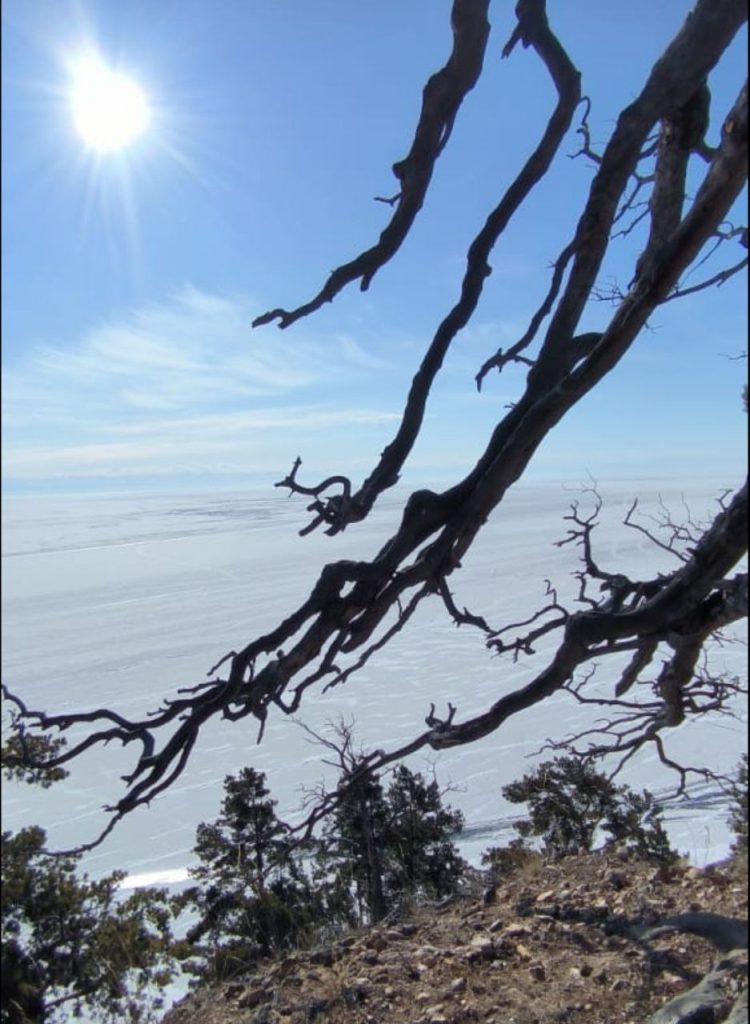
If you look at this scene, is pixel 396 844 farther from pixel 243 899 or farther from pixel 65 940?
pixel 65 940

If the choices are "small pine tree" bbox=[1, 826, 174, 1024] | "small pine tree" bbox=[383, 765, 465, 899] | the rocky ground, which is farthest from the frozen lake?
"small pine tree" bbox=[1, 826, 174, 1024]

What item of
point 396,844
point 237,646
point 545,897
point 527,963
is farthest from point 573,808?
point 237,646

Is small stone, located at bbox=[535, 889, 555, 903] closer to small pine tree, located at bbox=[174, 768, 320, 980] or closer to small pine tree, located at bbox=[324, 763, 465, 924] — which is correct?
small pine tree, located at bbox=[174, 768, 320, 980]

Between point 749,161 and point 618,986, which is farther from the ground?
point 749,161

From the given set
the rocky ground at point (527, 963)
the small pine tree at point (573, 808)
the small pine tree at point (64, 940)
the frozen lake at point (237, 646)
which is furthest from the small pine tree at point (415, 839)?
the rocky ground at point (527, 963)

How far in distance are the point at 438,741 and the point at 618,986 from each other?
1776 millimetres

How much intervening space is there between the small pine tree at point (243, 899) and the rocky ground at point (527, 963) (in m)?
1.00

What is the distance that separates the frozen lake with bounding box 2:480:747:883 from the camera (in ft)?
46.9

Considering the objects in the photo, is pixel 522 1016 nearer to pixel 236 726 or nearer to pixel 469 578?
pixel 236 726

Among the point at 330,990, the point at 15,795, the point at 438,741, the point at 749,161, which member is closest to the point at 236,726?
the point at 15,795

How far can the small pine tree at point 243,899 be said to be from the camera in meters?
6.07

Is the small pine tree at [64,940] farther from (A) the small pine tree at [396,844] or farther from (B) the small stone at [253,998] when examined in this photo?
(B) the small stone at [253,998]

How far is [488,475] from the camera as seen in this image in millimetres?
2354

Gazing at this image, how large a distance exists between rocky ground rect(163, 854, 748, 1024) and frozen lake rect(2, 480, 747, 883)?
0.92 meters
